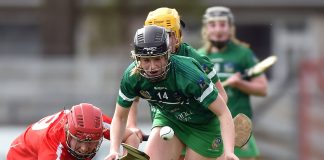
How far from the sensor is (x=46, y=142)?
308 inches

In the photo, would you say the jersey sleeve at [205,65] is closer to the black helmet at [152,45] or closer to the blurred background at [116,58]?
the black helmet at [152,45]

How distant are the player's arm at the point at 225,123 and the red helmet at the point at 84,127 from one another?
2.56 ft

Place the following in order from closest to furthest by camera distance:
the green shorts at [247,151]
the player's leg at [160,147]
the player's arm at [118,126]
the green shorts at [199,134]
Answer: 1. the player's arm at [118,126]
2. the player's leg at [160,147]
3. the green shorts at [199,134]
4. the green shorts at [247,151]

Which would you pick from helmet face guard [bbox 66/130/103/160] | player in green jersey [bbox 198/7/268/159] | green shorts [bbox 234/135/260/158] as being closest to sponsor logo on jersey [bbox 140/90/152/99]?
helmet face guard [bbox 66/130/103/160]

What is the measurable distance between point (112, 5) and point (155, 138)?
12.0 metres

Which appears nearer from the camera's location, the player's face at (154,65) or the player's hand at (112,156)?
the player's face at (154,65)

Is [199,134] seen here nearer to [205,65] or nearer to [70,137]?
[205,65]

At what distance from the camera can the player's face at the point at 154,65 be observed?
734cm

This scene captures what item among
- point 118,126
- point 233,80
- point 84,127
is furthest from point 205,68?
point 233,80

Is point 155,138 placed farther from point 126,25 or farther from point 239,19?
point 239,19

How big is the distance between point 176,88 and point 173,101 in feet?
0.64

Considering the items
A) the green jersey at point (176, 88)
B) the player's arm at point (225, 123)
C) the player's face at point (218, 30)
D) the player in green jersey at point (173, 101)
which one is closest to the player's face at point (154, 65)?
the player in green jersey at point (173, 101)

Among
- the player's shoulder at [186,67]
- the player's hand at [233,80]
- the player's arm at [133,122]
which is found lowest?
the player's hand at [233,80]

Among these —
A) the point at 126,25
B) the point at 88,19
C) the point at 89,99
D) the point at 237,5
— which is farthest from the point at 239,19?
the point at 89,99
